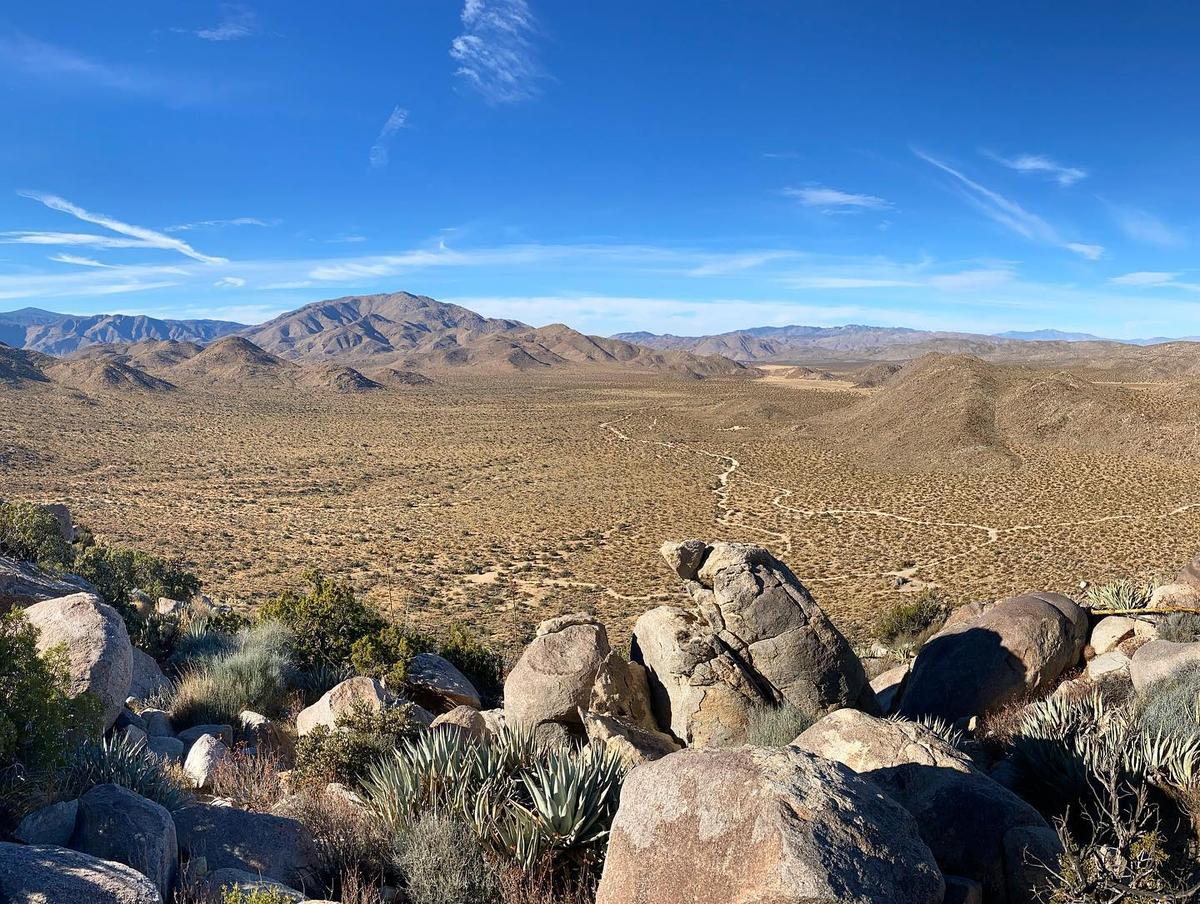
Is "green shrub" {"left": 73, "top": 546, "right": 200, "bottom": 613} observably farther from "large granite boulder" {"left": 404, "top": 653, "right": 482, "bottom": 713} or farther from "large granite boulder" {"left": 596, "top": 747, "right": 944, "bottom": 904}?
"large granite boulder" {"left": 596, "top": 747, "right": 944, "bottom": 904}

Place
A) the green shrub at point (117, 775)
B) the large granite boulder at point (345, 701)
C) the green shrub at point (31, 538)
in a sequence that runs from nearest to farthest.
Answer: the green shrub at point (117, 775) < the large granite boulder at point (345, 701) < the green shrub at point (31, 538)

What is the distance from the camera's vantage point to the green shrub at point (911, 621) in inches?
621

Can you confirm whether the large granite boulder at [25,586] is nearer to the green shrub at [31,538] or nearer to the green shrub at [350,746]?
the green shrub at [31,538]

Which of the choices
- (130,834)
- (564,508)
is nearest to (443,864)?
(130,834)

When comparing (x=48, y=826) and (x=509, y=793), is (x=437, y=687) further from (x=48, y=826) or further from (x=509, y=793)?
(x=48, y=826)

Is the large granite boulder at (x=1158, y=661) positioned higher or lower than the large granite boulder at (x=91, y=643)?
lower

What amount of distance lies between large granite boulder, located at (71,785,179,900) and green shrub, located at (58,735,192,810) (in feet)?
1.80

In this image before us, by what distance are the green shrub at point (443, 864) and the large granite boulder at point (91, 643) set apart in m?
3.66

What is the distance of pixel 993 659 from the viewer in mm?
8781

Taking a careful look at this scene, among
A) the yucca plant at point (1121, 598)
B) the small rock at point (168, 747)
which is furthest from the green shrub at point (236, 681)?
the yucca plant at point (1121, 598)

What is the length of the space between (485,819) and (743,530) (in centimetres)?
2572

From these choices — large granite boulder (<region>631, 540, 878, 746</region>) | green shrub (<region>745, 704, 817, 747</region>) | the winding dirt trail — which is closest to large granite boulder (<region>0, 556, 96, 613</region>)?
large granite boulder (<region>631, 540, 878, 746</region>)

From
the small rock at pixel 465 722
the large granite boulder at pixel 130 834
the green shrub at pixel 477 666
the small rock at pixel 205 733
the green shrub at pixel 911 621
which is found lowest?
the green shrub at pixel 911 621

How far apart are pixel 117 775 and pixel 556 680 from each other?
4238 mm
